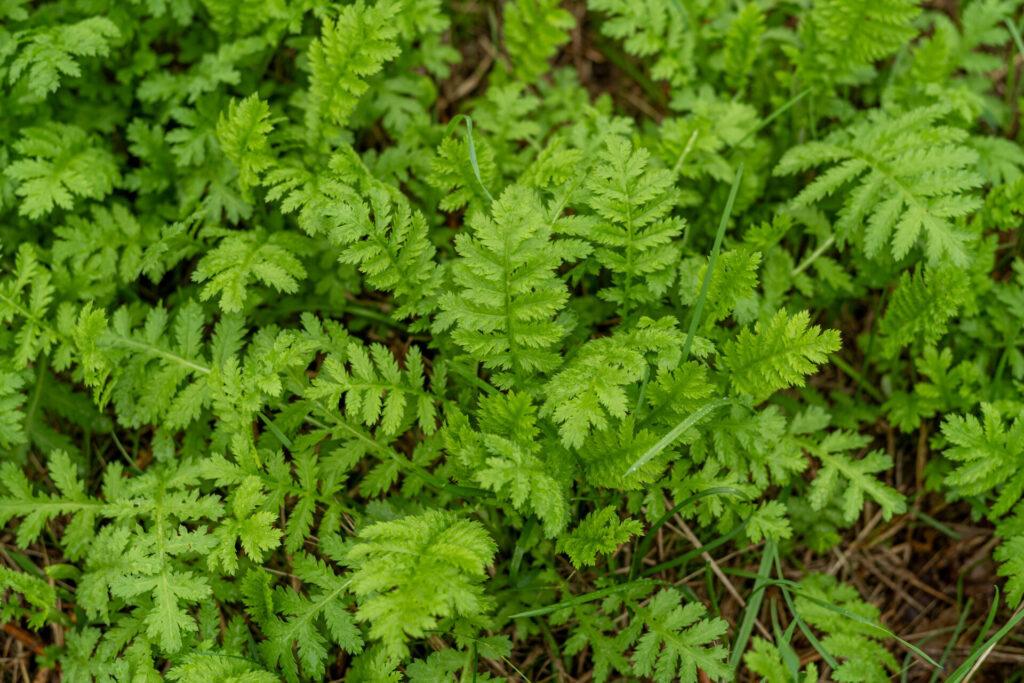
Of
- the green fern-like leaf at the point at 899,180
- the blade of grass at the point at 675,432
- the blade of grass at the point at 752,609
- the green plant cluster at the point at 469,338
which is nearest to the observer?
the blade of grass at the point at 675,432

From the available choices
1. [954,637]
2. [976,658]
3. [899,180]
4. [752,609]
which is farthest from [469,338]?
[954,637]

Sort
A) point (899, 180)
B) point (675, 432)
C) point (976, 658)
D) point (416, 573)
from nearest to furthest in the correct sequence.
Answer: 1. point (416, 573)
2. point (675, 432)
3. point (976, 658)
4. point (899, 180)

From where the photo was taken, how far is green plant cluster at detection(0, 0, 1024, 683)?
301 centimetres

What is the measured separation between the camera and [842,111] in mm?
4078

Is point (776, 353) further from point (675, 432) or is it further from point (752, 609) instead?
point (752, 609)

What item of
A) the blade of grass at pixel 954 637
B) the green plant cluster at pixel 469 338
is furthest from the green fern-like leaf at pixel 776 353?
the blade of grass at pixel 954 637

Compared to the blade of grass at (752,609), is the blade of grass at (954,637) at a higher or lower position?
lower

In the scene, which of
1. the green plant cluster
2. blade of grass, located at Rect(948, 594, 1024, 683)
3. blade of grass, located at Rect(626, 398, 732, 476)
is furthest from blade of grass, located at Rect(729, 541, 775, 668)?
blade of grass, located at Rect(626, 398, 732, 476)

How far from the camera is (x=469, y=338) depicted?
9.95ft

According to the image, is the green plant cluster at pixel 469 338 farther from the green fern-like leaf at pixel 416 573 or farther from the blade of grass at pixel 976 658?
the blade of grass at pixel 976 658

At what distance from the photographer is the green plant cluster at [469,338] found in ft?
9.88

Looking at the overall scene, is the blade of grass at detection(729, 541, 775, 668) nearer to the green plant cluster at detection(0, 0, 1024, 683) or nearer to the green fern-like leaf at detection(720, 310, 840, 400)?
the green plant cluster at detection(0, 0, 1024, 683)

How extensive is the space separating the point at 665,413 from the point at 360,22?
6.74 feet

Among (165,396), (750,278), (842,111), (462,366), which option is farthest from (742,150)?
(165,396)
